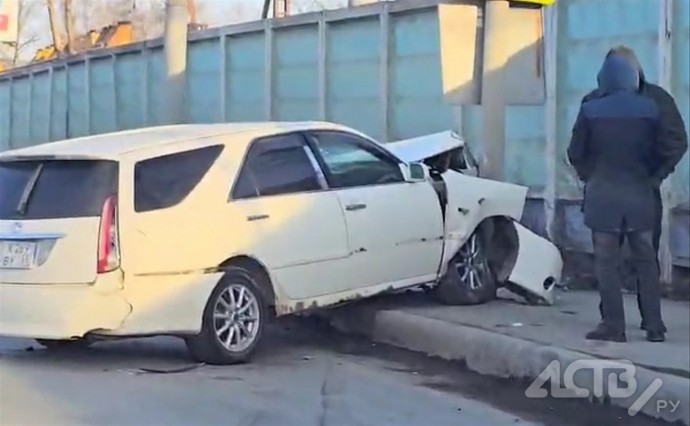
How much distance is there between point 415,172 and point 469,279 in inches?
37.9

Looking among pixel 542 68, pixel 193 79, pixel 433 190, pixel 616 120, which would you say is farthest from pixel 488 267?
pixel 193 79

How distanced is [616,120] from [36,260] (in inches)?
146

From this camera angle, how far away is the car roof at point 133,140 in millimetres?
8711

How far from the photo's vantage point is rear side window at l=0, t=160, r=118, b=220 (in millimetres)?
8484

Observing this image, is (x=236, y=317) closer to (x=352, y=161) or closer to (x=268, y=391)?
(x=268, y=391)

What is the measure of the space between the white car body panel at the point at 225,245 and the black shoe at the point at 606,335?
1732 mm

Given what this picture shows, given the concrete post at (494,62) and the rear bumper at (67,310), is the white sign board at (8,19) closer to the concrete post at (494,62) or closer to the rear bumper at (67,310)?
the concrete post at (494,62)

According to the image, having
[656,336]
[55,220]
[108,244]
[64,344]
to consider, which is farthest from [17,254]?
[656,336]

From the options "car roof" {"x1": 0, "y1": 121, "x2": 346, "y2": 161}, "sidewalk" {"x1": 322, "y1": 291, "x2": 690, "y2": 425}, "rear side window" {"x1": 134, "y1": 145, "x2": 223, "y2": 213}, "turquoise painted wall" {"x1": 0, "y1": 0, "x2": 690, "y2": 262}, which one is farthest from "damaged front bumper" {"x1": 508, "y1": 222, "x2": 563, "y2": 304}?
"rear side window" {"x1": 134, "y1": 145, "x2": 223, "y2": 213}

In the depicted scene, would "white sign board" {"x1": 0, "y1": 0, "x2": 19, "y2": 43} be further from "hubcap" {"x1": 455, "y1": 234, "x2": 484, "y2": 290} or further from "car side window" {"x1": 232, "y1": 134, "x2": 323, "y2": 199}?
"car side window" {"x1": 232, "y1": 134, "x2": 323, "y2": 199}

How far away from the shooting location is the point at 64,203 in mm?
8578

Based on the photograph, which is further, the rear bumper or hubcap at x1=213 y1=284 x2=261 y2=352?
hubcap at x1=213 y1=284 x2=261 y2=352

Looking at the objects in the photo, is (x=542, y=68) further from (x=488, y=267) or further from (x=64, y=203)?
(x=64, y=203)

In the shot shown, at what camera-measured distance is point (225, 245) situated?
8.69 meters
